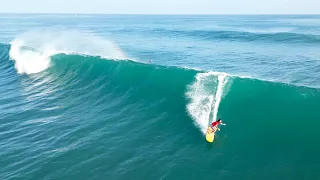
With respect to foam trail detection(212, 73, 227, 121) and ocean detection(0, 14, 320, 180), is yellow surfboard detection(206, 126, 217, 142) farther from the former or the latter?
foam trail detection(212, 73, 227, 121)

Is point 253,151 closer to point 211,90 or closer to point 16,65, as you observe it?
point 211,90

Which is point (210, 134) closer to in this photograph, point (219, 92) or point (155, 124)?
point (155, 124)

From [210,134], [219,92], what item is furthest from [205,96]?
[210,134]

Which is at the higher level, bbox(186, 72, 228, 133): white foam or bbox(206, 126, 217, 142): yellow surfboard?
bbox(186, 72, 228, 133): white foam

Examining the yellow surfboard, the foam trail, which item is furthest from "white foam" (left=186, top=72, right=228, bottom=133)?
the yellow surfboard

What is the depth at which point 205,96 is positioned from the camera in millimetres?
18859

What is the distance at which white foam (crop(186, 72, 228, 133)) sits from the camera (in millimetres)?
17212

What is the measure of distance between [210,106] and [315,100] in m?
5.69

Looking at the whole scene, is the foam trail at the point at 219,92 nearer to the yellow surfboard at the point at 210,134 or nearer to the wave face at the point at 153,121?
the wave face at the point at 153,121

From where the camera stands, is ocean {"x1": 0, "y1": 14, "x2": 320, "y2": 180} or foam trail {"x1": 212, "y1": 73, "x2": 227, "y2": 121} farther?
foam trail {"x1": 212, "y1": 73, "x2": 227, "y2": 121}

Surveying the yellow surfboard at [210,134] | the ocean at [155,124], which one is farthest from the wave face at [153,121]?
the yellow surfboard at [210,134]

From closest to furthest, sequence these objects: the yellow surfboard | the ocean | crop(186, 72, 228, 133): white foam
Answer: the ocean → the yellow surfboard → crop(186, 72, 228, 133): white foam

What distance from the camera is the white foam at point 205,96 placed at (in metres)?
17.2

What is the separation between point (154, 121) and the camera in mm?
18141
